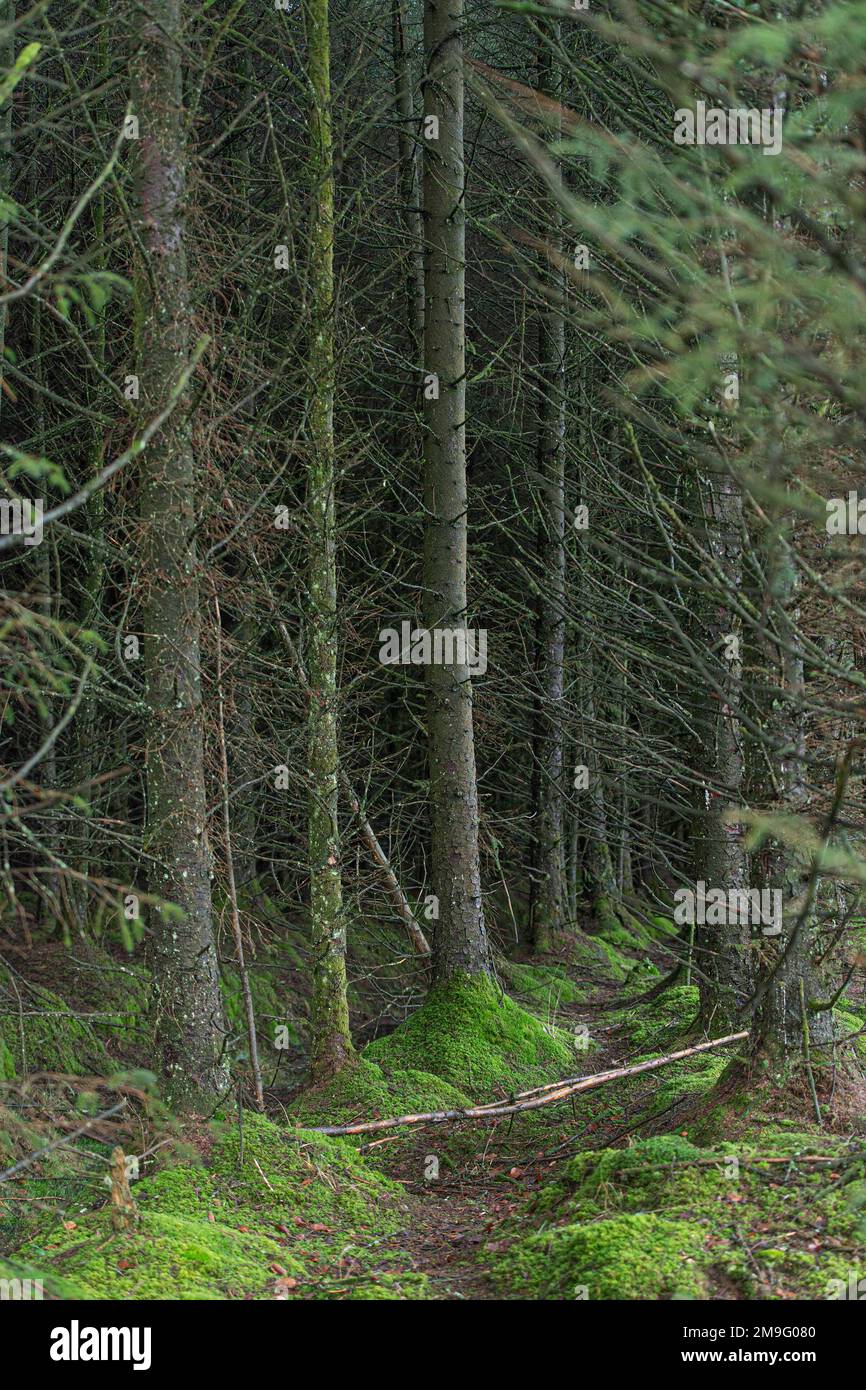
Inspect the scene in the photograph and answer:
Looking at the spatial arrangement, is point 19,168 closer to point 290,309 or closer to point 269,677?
point 290,309

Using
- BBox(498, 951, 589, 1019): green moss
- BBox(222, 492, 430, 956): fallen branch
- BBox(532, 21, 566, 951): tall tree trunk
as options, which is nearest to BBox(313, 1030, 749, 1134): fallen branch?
BBox(222, 492, 430, 956): fallen branch

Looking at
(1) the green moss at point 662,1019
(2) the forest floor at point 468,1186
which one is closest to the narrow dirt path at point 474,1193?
(2) the forest floor at point 468,1186

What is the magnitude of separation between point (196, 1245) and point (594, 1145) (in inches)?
112

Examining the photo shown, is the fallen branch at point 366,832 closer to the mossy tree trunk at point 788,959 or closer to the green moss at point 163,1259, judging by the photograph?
the mossy tree trunk at point 788,959

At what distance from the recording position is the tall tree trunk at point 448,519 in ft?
32.8

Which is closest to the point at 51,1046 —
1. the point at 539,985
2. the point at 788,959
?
the point at 539,985

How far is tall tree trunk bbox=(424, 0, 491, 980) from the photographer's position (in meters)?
10.0

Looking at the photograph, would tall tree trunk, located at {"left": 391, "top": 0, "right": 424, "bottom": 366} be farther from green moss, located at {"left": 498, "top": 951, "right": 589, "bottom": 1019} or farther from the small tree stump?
the small tree stump

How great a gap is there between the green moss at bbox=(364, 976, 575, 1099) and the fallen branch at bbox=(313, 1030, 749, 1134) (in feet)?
2.03

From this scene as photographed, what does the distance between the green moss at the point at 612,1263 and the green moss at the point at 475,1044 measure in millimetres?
3877
